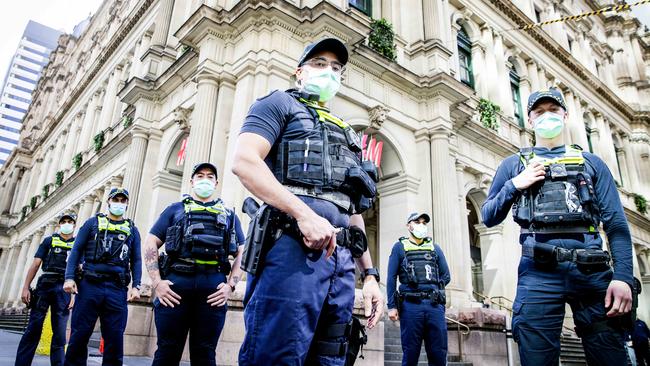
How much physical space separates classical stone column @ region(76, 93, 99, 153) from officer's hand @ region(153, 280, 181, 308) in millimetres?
23020

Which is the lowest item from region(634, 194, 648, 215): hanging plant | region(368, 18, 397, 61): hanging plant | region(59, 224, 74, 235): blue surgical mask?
region(59, 224, 74, 235): blue surgical mask

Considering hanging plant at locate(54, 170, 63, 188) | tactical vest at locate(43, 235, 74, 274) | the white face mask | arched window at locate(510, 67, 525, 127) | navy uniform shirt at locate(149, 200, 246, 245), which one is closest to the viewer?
navy uniform shirt at locate(149, 200, 246, 245)

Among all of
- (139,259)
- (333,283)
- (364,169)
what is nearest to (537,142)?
(364,169)

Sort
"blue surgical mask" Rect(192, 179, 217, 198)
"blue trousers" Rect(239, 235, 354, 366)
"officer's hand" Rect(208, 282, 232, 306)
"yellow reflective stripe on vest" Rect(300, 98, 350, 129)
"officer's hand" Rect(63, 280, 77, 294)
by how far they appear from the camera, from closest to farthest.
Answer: "blue trousers" Rect(239, 235, 354, 366), "yellow reflective stripe on vest" Rect(300, 98, 350, 129), "officer's hand" Rect(208, 282, 232, 306), "blue surgical mask" Rect(192, 179, 217, 198), "officer's hand" Rect(63, 280, 77, 294)

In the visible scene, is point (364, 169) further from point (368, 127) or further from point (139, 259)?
point (368, 127)

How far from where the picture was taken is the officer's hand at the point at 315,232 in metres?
1.80

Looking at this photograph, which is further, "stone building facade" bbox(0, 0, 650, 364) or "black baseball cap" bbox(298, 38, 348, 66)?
"stone building facade" bbox(0, 0, 650, 364)

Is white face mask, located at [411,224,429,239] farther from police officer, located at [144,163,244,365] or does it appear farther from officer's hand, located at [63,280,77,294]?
officer's hand, located at [63,280,77,294]

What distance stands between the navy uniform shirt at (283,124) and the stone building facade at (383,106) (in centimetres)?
587

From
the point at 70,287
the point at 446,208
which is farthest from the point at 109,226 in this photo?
the point at 446,208

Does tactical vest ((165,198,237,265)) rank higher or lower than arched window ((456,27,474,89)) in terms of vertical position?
lower

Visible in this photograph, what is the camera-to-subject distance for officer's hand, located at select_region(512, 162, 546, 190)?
9.13 feet

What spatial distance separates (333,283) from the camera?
2.01 m

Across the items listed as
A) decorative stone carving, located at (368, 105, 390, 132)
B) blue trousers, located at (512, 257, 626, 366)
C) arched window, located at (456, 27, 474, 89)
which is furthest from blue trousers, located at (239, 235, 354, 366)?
arched window, located at (456, 27, 474, 89)
